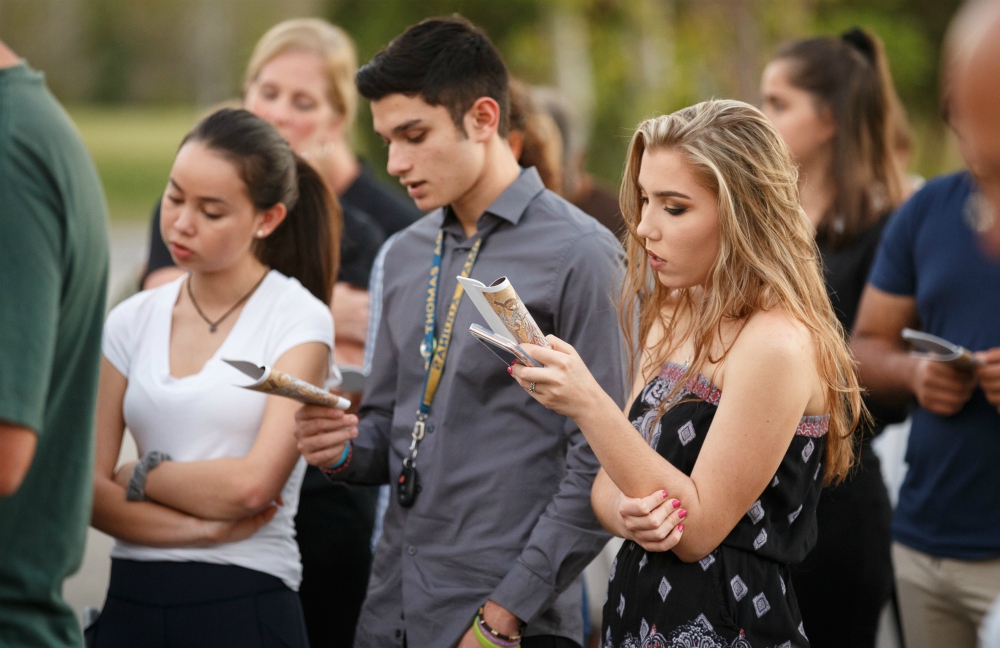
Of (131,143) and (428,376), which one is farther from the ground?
(428,376)

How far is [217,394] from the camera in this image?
2.57 m

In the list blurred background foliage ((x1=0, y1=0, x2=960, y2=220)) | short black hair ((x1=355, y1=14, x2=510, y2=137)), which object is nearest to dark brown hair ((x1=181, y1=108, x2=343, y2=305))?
short black hair ((x1=355, y1=14, x2=510, y2=137))

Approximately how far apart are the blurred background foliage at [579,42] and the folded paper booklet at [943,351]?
871cm

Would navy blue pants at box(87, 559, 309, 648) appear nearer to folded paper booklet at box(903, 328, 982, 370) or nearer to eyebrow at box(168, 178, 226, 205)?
eyebrow at box(168, 178, 226, 205)

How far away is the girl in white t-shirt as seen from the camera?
2500mm

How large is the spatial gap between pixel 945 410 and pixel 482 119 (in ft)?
5.19

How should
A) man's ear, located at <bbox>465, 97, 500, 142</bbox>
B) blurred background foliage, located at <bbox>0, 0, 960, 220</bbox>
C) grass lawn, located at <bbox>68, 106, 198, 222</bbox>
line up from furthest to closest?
grass lawn, located at <bbox>68, 106, 198, 222</bbox>, blurred background foliage, located at <bbox>0, 0, 960, 220</bbox>, man's ear, located at <bbox>465, 97, 500, 142</bbox>

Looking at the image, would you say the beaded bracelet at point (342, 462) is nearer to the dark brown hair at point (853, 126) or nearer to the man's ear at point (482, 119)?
the man's ear at point (482, 119)

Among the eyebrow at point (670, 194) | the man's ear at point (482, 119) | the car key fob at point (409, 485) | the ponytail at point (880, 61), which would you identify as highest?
the ponytail at point (880, 61)

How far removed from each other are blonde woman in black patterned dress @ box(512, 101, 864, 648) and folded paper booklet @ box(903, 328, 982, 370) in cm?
51

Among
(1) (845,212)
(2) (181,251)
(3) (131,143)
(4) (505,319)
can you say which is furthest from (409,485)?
(3) (131,143)

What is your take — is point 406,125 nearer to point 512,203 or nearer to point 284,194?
point 512,203

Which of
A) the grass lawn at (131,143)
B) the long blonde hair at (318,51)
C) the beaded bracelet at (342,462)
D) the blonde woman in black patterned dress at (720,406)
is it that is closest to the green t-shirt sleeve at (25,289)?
the blonde woman in black patterned dress at (720,406)

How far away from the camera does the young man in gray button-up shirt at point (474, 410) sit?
2.47 m
